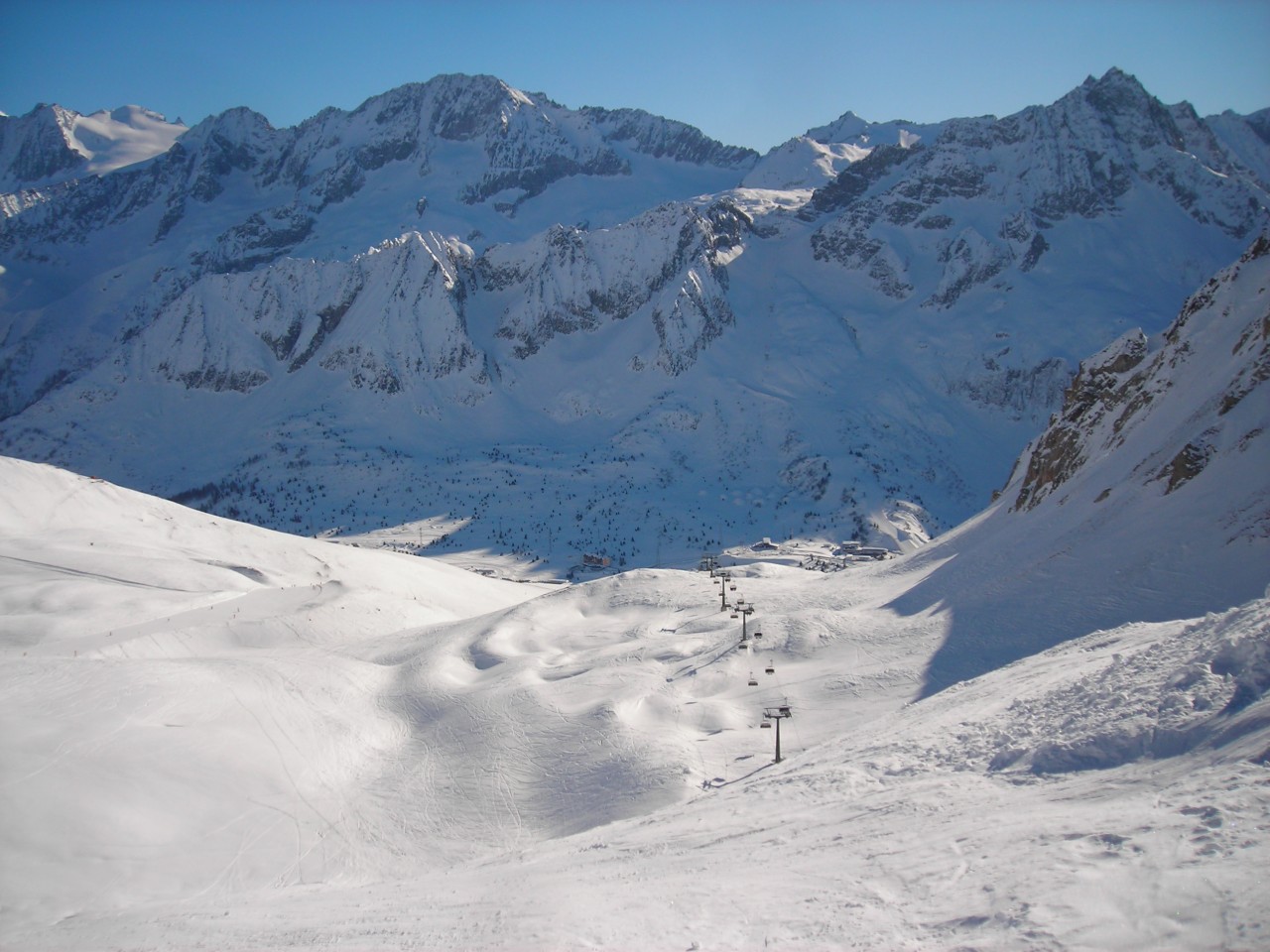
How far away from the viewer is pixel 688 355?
14400 centimetres

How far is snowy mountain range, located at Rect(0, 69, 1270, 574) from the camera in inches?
4624

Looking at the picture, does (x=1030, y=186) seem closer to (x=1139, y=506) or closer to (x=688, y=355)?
(x=688, y=355)

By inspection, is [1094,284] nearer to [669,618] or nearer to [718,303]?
[718,303]

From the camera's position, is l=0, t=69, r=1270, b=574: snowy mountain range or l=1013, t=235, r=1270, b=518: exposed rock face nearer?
l=1013, t=235, r=1270, b=518: exposed rock face

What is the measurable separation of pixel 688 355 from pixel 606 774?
12132 centimetres

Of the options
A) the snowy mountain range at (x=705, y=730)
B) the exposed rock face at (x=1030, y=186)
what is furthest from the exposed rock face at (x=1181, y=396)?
the exposed rock face at (x=1030, y=186)

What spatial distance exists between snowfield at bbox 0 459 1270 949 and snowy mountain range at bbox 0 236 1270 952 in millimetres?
95

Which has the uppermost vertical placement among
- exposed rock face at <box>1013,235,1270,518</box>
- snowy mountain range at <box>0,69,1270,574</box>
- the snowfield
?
snowy mountain range at <box>0,69,1270,574</box>

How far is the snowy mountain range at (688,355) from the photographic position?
11744cm

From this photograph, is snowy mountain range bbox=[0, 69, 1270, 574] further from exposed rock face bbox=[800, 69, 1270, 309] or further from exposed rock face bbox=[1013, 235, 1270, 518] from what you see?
exposed rock face bbox=[1013, 235, 1270, 518]

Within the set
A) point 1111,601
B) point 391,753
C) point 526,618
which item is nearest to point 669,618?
point 526,618

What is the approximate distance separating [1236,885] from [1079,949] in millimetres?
1928

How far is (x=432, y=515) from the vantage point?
368 ft

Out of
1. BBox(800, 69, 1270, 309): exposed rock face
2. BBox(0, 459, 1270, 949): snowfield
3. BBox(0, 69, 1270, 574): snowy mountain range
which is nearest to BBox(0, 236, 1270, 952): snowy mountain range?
BBox(0, 459, 1270, 949): snowfield
